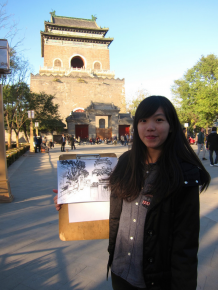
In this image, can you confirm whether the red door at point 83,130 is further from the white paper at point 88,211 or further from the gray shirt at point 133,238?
the gray shirt at point 133,238

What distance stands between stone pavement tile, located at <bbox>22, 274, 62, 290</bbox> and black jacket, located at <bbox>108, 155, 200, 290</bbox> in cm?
156

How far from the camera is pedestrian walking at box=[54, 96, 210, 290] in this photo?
1.30 metres

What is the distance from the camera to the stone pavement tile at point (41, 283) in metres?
2.44

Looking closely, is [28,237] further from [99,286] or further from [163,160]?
[163,160]

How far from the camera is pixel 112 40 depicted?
50.3 m

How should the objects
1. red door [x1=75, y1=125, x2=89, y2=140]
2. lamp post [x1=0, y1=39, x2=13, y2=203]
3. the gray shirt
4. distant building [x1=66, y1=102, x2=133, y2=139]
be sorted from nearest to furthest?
the gray shirt → lamp post [x1=0, y1=39, x2=13, y2=203] → distant building [x1=66, y1=102, x2=133, y2=139] → red door [x1=75, y1=125, x2=89, y2=140]

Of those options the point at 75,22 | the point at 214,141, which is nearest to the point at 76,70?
the point at 75,22

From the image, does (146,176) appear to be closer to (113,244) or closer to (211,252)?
(113,244)

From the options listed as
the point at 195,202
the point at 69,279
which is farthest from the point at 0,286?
the point at 195,202

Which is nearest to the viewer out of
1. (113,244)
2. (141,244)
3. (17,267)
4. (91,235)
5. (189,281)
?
(189,281)

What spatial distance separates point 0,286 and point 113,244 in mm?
1768

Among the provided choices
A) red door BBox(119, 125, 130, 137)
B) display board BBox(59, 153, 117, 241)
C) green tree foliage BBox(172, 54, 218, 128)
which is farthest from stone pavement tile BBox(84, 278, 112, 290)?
red door BBox(119, 125, 130, 137)

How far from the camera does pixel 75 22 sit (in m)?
52.0

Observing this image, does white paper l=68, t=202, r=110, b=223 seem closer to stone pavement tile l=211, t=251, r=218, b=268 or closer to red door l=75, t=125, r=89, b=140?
stone pavement tile l=211, t=251, r=218, b=268
